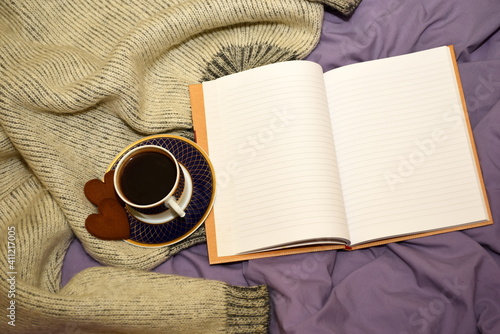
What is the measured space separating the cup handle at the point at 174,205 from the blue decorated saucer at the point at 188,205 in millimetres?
54

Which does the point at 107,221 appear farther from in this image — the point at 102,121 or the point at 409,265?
the point at 409,265

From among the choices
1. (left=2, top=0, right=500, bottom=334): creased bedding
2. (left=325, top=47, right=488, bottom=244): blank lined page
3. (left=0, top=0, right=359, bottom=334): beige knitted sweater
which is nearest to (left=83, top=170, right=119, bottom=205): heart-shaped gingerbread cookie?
(left=0, top=0, right=359, bottom=334): beige knitted sweater

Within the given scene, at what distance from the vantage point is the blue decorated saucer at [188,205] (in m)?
0.73

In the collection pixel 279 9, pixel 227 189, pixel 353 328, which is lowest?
pixel 353 328

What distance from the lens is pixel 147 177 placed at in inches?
26.6

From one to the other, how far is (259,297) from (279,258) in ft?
0.24

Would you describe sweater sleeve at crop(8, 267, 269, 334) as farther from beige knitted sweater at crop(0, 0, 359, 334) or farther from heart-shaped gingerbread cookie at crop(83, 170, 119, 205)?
heart-shaped gingerbread cookie at crop(83, 170, 119, 205)

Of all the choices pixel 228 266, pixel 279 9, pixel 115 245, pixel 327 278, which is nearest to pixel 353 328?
pixel 327 278

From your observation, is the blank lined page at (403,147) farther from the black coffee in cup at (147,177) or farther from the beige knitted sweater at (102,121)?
the black coffee in cup at (147,177)

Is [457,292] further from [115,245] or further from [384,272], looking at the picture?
[115,245]

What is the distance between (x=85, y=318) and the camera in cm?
68

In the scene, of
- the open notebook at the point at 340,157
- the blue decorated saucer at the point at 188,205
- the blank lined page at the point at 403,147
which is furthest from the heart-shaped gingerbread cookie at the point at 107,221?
the blank lined page at the point at 403,147

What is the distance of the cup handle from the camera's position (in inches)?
26.0

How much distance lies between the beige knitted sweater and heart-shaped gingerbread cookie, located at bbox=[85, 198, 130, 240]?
0.09ft
